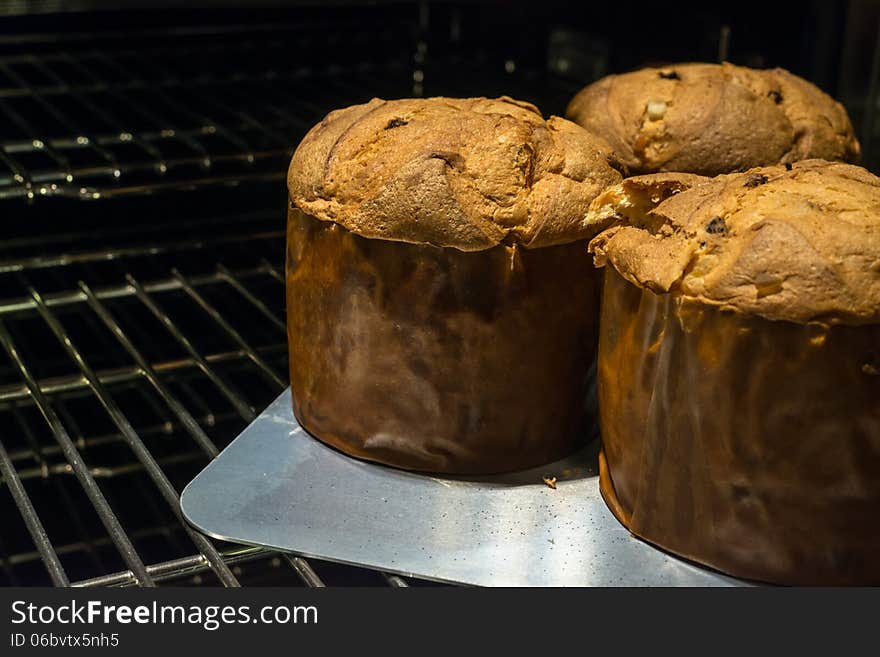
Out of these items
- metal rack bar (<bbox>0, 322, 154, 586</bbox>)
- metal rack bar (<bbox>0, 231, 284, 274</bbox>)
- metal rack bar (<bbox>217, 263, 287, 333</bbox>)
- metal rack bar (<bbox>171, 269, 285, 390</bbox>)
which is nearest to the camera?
metal rack bar (<bbox>0, 322, 154, 586</bbox>)

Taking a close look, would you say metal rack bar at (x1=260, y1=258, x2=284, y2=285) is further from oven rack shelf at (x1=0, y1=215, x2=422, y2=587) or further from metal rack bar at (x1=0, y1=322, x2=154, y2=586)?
metal rack bar at (x1=0, y1=322, x2=154, y2=586)

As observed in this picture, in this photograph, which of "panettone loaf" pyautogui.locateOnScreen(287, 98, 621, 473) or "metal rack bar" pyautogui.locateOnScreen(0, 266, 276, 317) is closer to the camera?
"panettone loaf" pyautogui.locateOnScreen(287, 98, 621, 473)

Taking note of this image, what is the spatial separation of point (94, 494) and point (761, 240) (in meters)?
0.69

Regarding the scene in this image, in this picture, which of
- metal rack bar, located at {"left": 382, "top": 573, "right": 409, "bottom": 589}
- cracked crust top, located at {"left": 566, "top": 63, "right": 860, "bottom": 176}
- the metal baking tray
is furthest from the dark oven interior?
cracked crust top, located at {"left": 566, "top": 63, "right": 860, "bottom": 176}

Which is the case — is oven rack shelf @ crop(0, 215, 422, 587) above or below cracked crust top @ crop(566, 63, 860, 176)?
below

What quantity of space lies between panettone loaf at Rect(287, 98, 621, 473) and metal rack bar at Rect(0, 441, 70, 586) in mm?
316

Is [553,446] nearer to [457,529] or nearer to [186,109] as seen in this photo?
[457,529]

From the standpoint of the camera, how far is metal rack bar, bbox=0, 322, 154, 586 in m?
1.10

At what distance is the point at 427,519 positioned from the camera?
119 centimetres

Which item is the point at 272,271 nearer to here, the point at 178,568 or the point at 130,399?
the point at 130,399

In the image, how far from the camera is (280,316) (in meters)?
1.83

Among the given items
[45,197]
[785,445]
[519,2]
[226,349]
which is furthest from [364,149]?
[519,2]

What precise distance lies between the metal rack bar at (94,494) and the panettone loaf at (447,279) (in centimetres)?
25

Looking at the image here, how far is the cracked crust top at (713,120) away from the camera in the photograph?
133 cm
